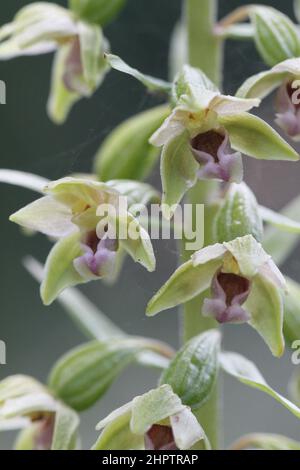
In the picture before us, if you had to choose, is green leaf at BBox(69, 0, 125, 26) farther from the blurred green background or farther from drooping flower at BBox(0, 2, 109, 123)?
the blurred green background

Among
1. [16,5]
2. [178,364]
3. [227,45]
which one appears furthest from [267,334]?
[16,5]

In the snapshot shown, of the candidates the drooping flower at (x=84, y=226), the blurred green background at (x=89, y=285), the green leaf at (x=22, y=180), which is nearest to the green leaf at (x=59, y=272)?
the drooping flower at (x=84, y=226)

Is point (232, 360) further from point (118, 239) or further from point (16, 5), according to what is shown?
point (16, 5)

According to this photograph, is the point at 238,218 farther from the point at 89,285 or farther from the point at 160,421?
the point at 89,285

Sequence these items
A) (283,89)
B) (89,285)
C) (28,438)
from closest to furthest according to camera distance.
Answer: (283,89)
(28,438)
(89,285)

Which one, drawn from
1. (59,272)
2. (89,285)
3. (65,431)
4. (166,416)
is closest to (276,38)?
(59,272)
